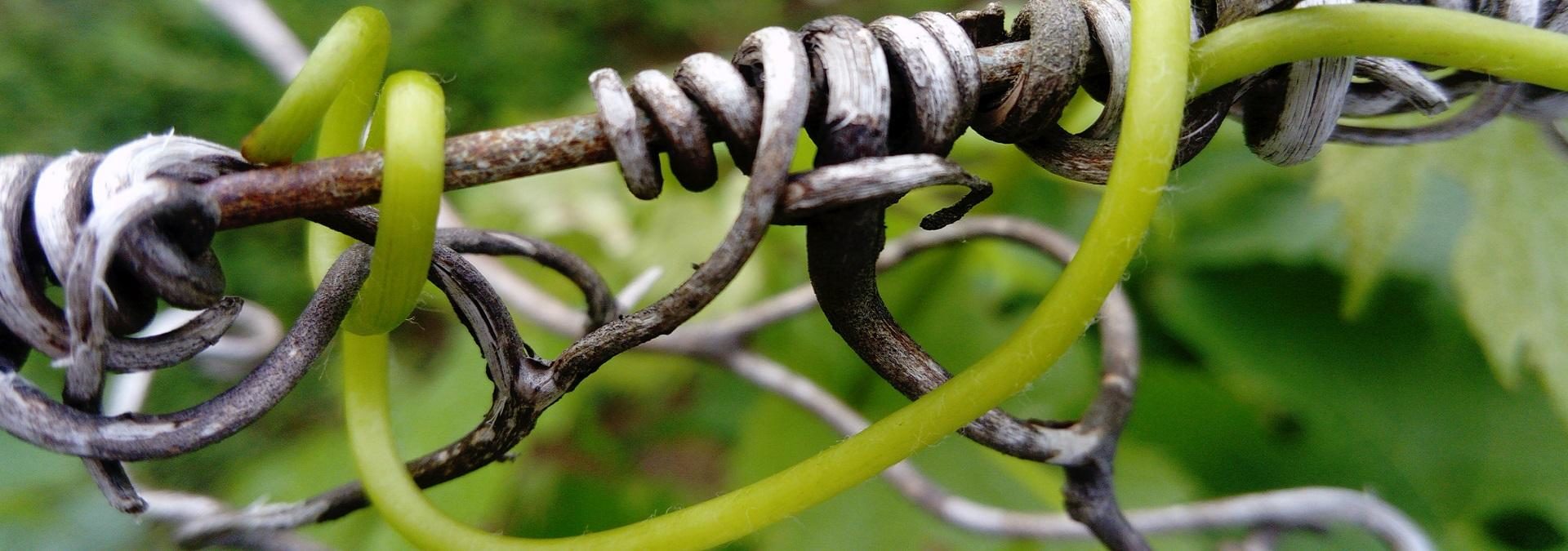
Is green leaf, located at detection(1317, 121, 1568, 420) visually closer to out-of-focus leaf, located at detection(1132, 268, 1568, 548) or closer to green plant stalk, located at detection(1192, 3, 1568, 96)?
out-of-focus leaf, located at detection(1132, 268, 1568, 548)

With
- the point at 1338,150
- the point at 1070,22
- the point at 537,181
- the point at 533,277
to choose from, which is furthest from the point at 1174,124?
the point at 537,181

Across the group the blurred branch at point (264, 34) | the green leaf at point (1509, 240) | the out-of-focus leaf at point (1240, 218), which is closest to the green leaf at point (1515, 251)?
the green leaf at point (1509, 240)

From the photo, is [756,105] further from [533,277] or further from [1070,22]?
[533,277]

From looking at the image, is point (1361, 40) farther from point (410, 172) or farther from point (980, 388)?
point (410, 172)

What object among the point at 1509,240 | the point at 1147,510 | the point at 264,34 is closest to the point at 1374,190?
the point at 1509,240

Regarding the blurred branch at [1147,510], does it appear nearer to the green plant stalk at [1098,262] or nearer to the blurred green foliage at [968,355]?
the blurred green foliage at [968,355]
